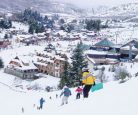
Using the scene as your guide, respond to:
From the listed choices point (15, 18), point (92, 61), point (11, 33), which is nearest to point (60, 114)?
point (92, 61)

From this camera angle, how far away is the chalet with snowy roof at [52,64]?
47.9 metres

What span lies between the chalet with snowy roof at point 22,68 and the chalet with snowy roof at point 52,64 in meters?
1.05

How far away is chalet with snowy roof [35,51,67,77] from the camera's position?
157 feet

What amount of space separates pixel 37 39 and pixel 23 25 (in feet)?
97.5

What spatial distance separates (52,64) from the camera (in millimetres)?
49469

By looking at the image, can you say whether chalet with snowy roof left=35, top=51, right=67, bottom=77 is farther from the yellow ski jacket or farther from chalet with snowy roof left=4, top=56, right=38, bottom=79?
the yellow ski jacket

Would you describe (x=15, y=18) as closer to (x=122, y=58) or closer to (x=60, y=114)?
(x=122, y=58)

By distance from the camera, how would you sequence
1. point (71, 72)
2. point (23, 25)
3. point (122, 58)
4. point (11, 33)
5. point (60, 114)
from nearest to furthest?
point (60, 114) → point (71, 72) → point (122, 58) → point (11, 33) → point (23, 25)

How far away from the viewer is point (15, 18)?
122250 mm

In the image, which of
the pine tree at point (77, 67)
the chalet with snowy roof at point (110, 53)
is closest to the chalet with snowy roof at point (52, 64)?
the chalet with snowy roof at point (110, 53)

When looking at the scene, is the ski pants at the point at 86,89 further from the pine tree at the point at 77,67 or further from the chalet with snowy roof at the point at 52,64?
the chalet with snowy roof at the point at 52,64

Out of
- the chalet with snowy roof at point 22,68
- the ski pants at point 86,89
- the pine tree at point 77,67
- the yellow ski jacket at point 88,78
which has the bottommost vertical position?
the chalet with snowy roof at point 22,68

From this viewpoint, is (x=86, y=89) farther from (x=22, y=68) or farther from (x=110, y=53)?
(x=110, y=53)

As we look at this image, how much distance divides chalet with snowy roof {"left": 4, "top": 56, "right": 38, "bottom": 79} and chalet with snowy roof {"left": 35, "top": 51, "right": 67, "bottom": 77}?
1.05m
